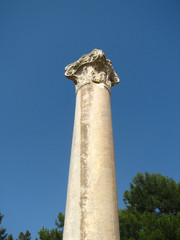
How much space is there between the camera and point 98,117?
549 centimetres

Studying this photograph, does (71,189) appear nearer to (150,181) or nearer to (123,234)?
(123,234)

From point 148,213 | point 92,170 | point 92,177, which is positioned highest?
point 148,213

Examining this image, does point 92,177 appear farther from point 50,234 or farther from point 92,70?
point 50,234

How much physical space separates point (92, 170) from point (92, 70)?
10.5 ft

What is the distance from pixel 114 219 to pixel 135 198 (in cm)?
1717

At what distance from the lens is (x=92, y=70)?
675cm

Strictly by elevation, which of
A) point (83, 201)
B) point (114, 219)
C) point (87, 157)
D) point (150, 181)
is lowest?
point (114, 219)

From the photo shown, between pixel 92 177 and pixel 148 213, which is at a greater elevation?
pixel 148 213

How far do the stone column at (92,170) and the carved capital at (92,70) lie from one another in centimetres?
4

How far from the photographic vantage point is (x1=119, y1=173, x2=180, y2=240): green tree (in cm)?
1327

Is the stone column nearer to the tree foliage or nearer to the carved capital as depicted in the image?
the carved capital

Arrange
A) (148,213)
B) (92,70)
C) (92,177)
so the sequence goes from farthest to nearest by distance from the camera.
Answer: (148,213), (92,70), (92,177)

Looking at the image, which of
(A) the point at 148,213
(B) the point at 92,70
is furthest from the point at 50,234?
(B) the point at 92,70

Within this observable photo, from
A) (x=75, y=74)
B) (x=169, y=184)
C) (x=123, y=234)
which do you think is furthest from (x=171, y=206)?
(x=75, y=74)
